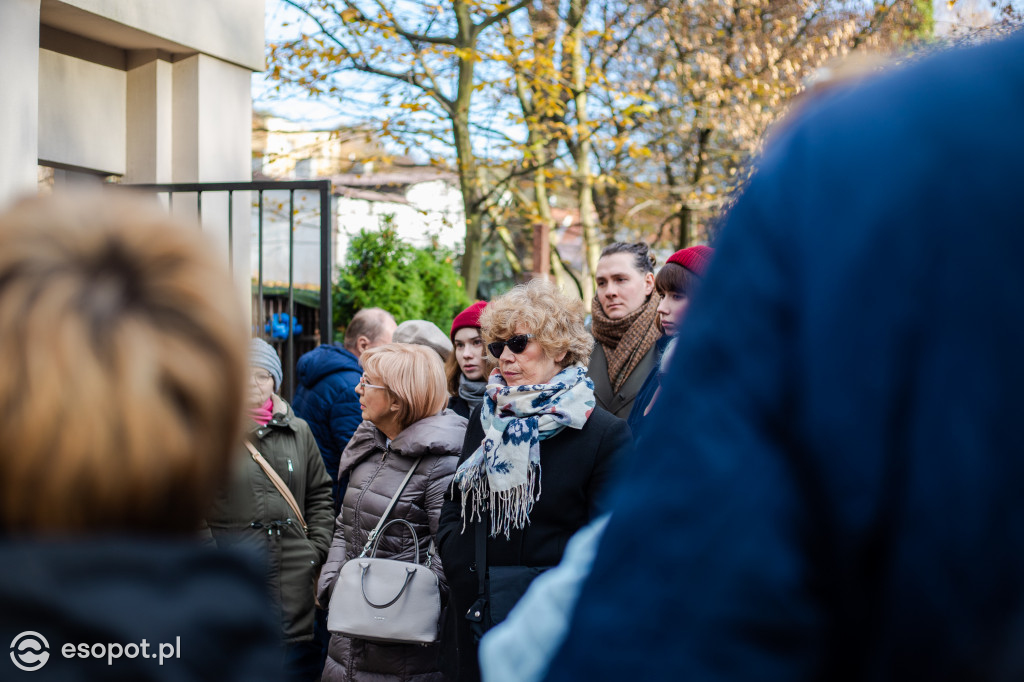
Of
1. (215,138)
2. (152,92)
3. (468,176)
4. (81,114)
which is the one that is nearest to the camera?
(81,114)

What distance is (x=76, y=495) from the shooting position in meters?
0.91

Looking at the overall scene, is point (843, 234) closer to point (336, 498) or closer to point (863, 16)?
→ point (336, 498)

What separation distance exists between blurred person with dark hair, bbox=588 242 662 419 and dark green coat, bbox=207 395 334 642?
1.43 meters

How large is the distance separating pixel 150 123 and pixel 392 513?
3211mm

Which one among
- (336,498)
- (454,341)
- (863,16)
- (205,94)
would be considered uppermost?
(863,16)

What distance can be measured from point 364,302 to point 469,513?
6.71 m

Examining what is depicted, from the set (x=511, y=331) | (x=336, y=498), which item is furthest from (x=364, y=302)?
(x=511, y=331)

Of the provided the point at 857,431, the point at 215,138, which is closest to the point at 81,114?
the point at 215,138

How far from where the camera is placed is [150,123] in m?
5.59

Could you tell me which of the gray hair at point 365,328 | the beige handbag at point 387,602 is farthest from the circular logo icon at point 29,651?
the gray hair at point 365,328

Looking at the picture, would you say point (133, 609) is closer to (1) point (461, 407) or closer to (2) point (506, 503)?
(2) point (506, 503)

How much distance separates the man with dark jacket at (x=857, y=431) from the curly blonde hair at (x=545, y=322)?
124 inches

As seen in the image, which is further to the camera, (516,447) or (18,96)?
(18,96)

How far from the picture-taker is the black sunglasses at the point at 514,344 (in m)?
3.76
